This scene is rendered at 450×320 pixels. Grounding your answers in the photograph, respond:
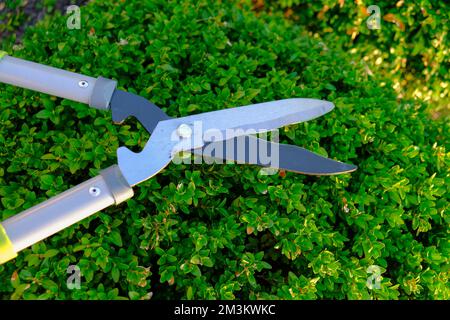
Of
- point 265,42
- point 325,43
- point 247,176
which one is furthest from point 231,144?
point 325,43

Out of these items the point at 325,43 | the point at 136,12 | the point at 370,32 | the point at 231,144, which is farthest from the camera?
the point at 370,32

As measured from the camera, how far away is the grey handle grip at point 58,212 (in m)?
1.81

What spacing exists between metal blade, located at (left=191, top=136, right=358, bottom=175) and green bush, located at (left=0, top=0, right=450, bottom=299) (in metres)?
0.27

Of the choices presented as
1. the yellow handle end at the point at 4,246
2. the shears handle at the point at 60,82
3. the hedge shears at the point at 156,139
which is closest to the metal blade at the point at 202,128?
the hedge shears at the point at 156,139

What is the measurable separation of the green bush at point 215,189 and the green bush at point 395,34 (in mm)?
1093

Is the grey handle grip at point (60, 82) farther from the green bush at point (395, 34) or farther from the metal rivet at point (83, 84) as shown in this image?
the green bush at point (395, 34)

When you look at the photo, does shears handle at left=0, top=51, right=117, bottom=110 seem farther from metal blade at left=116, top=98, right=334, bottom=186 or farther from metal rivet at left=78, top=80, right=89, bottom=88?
metal blade at left=116, top=98, right=334, bottom=186

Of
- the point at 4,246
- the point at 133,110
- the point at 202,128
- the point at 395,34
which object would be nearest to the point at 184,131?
the point at 202,128

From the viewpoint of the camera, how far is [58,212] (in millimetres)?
1840

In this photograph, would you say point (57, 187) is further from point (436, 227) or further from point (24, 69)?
point (436, 227)

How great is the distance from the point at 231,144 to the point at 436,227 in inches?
47.8

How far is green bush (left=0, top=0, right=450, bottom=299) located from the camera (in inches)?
88.4

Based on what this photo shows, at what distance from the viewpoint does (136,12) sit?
297 centimetres

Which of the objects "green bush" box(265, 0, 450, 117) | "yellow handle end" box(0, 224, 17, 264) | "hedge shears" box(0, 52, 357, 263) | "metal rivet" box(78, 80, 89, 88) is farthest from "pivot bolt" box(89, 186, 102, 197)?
"green bush" box(265, 0, 450, 117)
